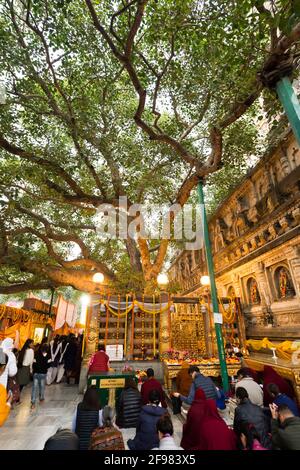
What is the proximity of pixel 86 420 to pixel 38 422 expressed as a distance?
2789 millimetres

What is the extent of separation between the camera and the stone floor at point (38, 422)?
4609 mm

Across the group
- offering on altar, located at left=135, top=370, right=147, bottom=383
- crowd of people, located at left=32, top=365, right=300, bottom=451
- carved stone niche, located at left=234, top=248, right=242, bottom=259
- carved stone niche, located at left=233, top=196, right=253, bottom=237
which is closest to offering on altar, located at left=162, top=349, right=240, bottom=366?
offering on altar, located at left=135, top=370, right=147, bottom=383

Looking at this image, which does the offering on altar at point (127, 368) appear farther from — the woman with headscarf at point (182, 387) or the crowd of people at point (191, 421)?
the crowd of people at point (191, 421)

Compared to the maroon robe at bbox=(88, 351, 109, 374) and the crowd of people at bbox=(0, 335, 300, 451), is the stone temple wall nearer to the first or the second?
the crowd of people at bbox=(0, 335, 300, 451)

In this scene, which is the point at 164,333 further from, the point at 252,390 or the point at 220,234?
the point at 220,234

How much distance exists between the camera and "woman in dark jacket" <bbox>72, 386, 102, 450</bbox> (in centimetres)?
383

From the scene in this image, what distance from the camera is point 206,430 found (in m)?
3.24

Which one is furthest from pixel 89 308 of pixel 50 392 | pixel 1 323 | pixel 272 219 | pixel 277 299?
pixel 272 219

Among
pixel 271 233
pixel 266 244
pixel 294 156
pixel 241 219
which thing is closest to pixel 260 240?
pixel 266 244

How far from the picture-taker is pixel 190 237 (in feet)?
56.3

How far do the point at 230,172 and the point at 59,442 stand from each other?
1361 centimetres

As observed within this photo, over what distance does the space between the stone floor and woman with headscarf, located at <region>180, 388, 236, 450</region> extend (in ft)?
4.11

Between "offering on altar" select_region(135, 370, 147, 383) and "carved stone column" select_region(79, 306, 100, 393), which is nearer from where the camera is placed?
"offering on altar" select_region(135, 370, 147, 383)

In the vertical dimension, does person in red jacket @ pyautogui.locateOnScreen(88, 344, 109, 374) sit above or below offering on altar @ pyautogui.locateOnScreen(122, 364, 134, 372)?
above
